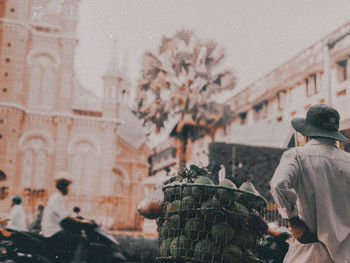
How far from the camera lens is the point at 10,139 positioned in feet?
111

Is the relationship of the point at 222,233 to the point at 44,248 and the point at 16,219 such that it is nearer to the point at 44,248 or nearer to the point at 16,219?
the point at 44,248

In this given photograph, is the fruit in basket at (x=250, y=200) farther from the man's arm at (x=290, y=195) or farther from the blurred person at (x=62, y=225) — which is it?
the blurred person at (x=62, y=225)

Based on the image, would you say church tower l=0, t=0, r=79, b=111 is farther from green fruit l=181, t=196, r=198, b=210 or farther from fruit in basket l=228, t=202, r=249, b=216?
fruit in basket l=228, t=202, r=249, b=216

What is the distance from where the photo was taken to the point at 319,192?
9.84ft

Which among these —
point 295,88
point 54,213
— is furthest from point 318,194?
point 295,88

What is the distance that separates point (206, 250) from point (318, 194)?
0.74m

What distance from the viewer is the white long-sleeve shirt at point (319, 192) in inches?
113

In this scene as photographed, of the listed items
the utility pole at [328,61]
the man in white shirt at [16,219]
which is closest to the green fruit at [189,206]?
the man in white shirt at [16,219]

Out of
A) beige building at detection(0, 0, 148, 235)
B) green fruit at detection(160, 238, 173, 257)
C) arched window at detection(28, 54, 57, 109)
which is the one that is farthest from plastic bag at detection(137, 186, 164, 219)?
arched window at detection(28, 54, 57, 109)

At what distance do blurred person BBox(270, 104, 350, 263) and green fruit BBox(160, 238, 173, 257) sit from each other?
2.27 feet

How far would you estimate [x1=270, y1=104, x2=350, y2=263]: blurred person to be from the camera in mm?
2879

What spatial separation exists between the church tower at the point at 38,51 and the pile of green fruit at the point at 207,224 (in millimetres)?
32917

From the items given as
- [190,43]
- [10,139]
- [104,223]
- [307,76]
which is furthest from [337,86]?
[10,139]

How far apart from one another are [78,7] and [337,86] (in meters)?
21.2
